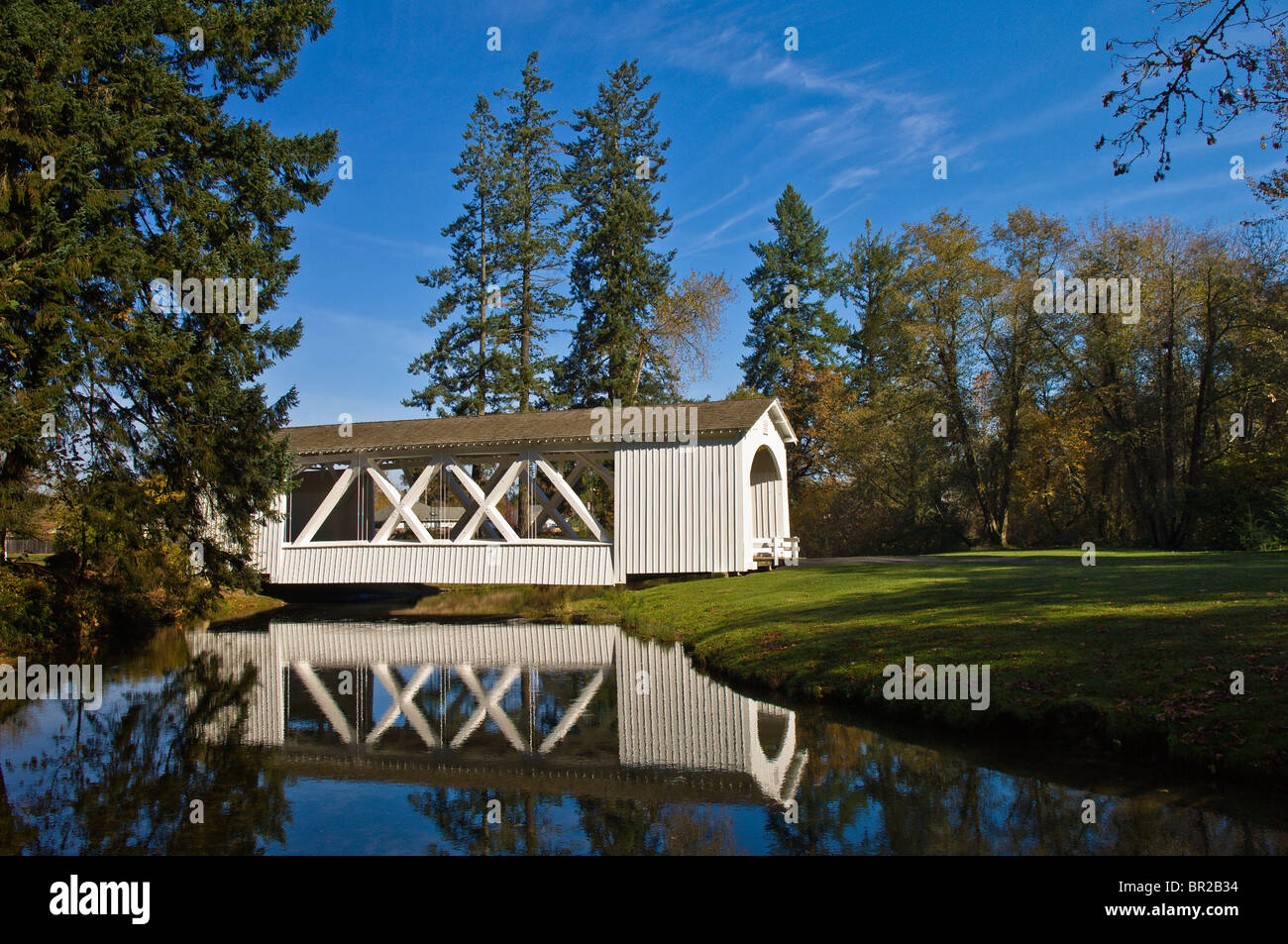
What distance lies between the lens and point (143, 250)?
42.8 ft

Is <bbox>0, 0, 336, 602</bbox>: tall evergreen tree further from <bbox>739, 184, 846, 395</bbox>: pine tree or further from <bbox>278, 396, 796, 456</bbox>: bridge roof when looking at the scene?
<bbox>739, 184, 846, 395</bbox>: pine tree

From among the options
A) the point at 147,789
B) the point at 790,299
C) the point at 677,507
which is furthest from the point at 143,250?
the point at 790,299

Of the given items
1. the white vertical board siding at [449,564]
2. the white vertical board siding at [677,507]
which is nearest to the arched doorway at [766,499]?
the white vertical board siding at [677,507]

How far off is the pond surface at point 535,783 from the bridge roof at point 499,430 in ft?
33.3

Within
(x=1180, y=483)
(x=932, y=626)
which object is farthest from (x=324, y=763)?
(x=1180, y=483)

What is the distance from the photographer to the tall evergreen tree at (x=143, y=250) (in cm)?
1140

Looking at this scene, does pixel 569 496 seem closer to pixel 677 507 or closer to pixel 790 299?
pixel 677 507

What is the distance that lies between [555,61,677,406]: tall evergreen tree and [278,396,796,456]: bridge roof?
45.8 feet

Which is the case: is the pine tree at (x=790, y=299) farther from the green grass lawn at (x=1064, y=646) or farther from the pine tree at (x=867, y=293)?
the green grass lawn at (x=1064, y=646)

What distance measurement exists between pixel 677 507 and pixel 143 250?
12603 millimetres

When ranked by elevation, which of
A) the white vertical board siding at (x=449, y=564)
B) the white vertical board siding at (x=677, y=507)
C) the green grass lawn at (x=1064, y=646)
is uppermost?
the white vertical board siding at (x=677, y=507)

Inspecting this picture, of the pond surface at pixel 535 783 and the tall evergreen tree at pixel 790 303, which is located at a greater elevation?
the tall evergreen tree at pixel 790 303
